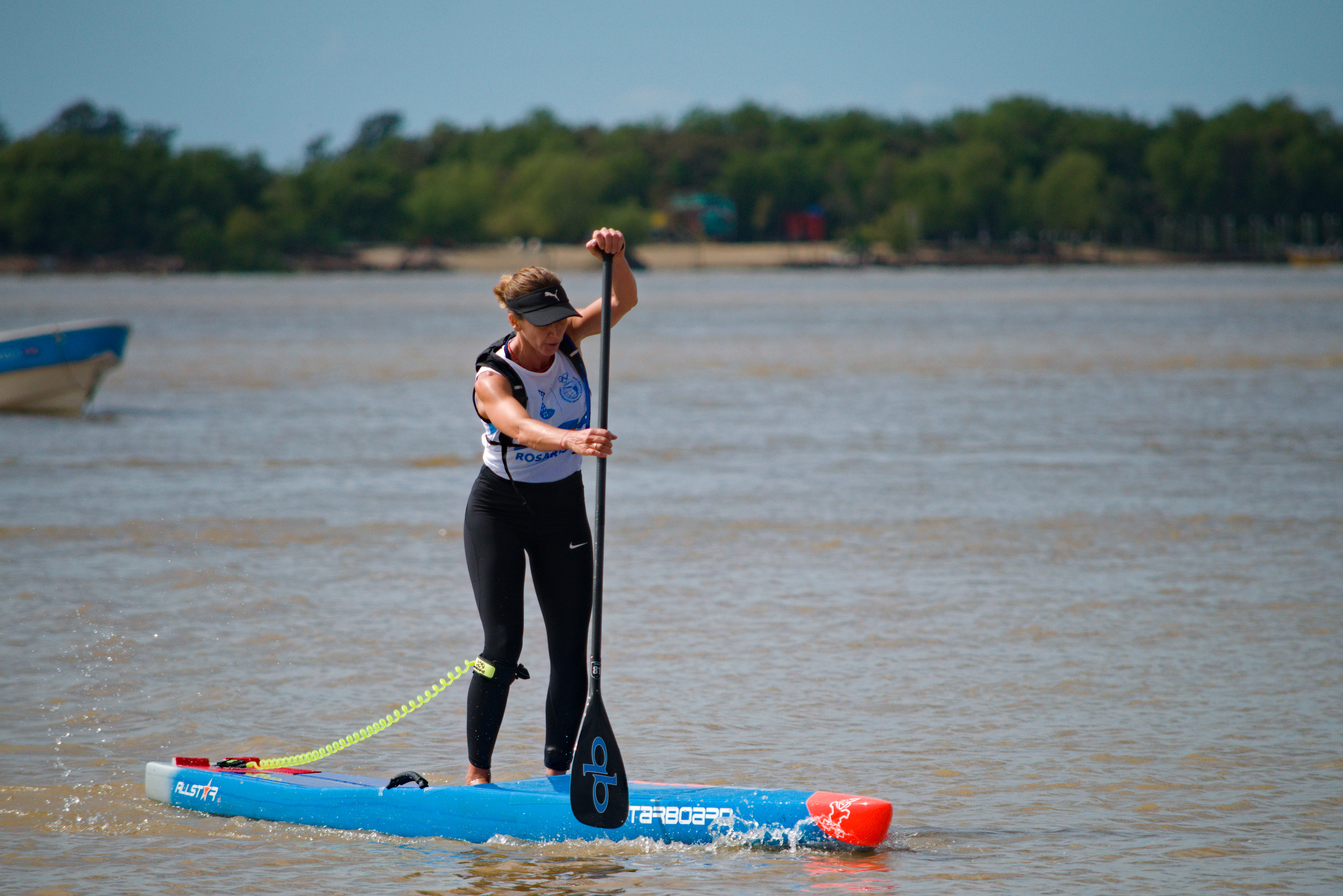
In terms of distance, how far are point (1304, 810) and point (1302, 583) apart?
4.32 m

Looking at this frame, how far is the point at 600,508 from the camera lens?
5508mm

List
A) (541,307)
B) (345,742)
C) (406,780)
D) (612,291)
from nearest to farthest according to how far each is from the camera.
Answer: (541,307) → (612,291) → (406,780) → (345,742)

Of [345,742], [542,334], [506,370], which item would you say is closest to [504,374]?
[506,370]

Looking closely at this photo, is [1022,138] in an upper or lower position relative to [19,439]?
upper

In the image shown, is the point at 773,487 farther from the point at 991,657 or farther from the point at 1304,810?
the point at 1304,810

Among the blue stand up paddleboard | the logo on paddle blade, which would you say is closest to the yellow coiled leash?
the blue stand up paddleboard

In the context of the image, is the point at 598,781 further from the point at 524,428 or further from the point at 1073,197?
the point at 1073,197

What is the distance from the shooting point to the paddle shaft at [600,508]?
17.9 feet

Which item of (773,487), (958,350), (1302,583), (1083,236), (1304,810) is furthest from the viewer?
(1083,236)

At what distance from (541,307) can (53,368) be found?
20.7m

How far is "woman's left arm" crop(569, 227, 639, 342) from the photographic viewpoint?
5703mm

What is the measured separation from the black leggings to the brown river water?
47cm

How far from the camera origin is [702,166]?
655 feet

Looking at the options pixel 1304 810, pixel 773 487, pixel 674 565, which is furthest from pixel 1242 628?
pixel 773 487
